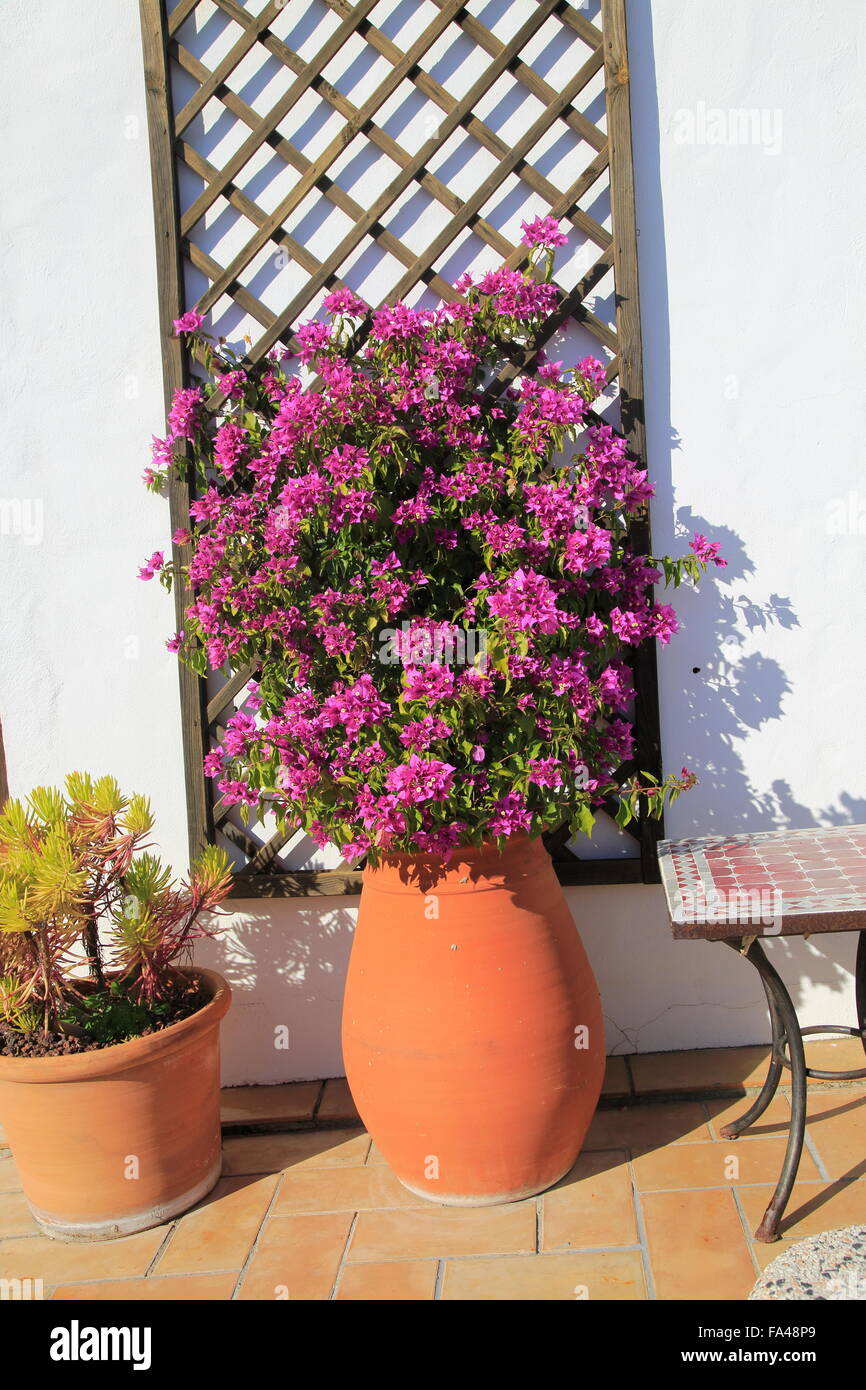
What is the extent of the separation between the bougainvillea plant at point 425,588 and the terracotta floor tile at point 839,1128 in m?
0.81

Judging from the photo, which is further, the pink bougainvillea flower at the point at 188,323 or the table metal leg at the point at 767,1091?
the pink bougainvillea flower at the point at 188,323

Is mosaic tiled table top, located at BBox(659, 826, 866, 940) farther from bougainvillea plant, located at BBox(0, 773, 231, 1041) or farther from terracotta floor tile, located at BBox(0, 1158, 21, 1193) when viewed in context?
terracotta floor tile, located at BBox(0, 1158, 21, 1193)

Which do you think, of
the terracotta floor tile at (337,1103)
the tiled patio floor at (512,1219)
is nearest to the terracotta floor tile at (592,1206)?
the tiled patio floor at (512,1219)

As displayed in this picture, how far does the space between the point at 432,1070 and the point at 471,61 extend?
7.53ft

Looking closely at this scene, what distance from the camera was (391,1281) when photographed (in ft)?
6.76

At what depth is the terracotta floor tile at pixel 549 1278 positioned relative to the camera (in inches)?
78.1

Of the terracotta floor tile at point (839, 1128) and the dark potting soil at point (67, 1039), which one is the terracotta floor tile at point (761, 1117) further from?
the dark potting soil at point (67, 1039)

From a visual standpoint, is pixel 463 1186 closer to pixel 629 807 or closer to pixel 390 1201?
pixel 390 1201

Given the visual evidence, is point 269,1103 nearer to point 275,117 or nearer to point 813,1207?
point 813,1207

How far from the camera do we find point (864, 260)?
268 cm

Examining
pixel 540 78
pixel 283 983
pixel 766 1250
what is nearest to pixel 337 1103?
pixel 283 983

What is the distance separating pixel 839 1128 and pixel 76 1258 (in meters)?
1.62

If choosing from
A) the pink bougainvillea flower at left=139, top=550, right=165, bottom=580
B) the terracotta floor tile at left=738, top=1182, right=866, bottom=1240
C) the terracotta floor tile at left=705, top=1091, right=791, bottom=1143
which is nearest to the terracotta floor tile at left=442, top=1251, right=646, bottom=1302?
the terracotta floor tile at left=738, top=1182, right=866, bottom=1240
